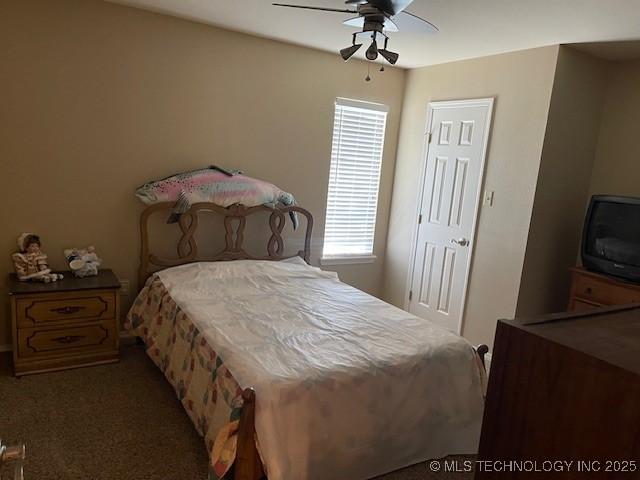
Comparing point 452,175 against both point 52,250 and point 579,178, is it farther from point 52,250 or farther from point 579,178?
point 52,250

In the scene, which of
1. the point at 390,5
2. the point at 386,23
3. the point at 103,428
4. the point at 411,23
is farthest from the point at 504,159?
the point at 103,428

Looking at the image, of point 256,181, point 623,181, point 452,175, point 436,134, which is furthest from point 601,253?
point 256,181

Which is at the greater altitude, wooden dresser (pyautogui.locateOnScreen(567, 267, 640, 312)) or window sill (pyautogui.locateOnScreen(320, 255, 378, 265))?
wooden dresser (pyautogui.locateOnScreen(567, 267, 640, 312))

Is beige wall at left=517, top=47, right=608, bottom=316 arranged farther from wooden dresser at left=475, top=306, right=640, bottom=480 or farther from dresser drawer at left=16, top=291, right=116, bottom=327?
dresser drawer at left=16, top=291, right=116, bottom=327

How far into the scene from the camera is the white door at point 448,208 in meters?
3.88

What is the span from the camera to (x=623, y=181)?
11.6 feet

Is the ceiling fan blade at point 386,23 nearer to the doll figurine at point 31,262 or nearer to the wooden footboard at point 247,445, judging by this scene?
the wooden footboard at point 247,445

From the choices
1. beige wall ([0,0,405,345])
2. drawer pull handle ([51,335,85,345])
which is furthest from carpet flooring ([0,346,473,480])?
beige wall ([0,0,405,345])

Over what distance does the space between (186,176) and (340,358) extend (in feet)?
6.62

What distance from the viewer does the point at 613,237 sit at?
323 cm

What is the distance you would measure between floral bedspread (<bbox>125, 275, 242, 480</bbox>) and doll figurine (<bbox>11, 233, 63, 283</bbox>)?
62 centimetres

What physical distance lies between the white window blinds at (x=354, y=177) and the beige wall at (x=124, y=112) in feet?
0.85

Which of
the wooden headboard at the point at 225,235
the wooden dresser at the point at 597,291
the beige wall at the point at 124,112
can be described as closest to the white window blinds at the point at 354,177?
the beige wall at the point at 124,112

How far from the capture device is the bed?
74.7 inches
